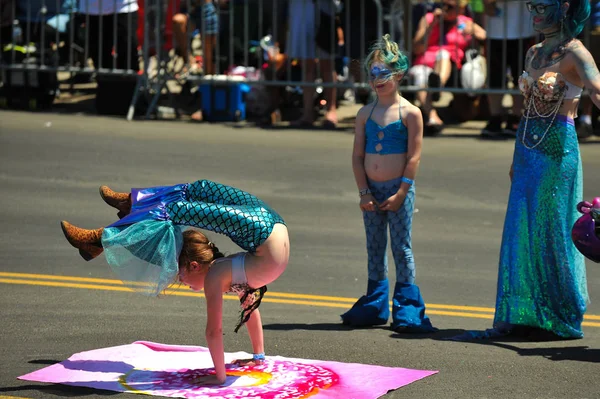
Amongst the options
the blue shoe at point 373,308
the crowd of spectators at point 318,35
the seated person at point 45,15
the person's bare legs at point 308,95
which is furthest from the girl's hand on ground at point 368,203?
the seated person at point 45,15

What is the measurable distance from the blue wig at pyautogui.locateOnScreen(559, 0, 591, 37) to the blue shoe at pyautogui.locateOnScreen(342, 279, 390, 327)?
2.05 meters

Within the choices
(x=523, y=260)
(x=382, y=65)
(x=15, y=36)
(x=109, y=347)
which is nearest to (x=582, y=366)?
(x=523, y=260)

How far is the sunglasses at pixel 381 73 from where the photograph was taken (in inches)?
299

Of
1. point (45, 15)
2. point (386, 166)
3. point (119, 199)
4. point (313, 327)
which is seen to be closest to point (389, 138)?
point (386, 166)

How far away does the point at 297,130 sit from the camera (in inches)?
620

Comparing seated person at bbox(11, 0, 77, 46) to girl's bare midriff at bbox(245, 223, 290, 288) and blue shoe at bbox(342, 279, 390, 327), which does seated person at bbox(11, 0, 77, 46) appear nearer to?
blue shoe at bbox(342, 279, 390, 327)

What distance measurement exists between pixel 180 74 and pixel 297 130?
2.04 m

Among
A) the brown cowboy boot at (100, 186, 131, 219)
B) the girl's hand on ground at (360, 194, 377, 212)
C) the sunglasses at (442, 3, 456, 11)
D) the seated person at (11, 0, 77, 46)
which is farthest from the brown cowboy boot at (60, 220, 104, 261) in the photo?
the seated person at (11, 0, 77, 46)

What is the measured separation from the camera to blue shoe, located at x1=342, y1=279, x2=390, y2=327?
7891 millimetres

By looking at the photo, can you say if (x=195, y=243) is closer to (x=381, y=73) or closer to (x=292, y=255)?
(x=381, y=73)

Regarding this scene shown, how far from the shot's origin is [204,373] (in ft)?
21.7

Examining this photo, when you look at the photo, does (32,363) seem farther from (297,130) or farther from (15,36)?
(15,36)

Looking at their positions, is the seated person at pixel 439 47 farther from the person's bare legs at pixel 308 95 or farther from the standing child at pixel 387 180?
the standing child at pixel 387 180

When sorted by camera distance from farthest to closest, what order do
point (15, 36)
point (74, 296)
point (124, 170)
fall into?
point (15, 36), point (124, 170), point (74, 296)
